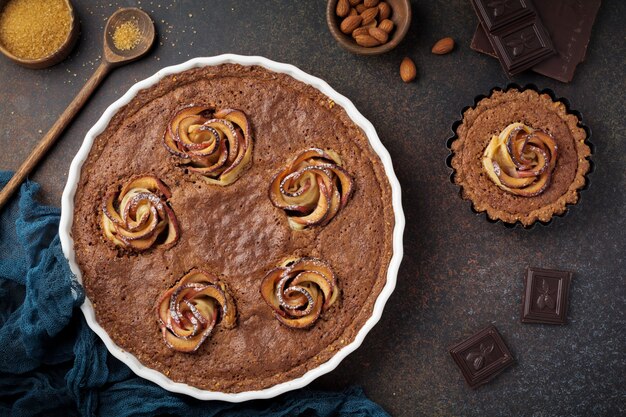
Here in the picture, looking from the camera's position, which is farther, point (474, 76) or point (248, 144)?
point (474, 76)

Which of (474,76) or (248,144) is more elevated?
(248,144)

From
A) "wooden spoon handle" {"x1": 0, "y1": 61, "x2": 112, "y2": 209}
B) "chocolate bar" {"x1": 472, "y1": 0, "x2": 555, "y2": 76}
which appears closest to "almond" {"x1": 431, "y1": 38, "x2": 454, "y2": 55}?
"chocolate bar" {"x1": 472, "y1": 0, "x2": 555, "y2": 76}

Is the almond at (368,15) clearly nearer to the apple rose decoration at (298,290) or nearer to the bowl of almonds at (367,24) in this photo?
the bowl of almonds at (367,24)

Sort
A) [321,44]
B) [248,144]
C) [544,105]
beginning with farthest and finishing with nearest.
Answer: [321,44] < [544,105] < [248,144]

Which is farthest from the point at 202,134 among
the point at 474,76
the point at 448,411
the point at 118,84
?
the point at 448,411

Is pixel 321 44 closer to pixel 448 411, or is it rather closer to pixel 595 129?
pixel 595 129
